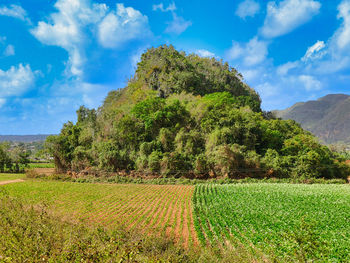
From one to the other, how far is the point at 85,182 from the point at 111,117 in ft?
45.7

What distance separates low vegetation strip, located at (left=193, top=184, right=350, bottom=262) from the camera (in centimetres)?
599

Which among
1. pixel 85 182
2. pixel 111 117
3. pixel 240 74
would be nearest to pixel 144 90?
pixel 111 117

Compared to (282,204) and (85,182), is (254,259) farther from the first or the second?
(85,182)

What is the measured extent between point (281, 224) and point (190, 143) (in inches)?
880

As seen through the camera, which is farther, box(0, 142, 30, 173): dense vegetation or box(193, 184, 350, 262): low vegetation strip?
box(0, 142, 30, 173): dense vegetation

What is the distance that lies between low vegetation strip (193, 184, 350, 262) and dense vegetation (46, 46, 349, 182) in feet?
36.6

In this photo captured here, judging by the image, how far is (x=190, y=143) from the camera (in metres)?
33.4

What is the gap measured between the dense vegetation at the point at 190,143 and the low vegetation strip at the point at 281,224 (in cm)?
1114

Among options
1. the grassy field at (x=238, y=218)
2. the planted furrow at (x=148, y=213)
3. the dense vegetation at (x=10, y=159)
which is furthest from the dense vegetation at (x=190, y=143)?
the dense vegetation at (x=10, y=159)

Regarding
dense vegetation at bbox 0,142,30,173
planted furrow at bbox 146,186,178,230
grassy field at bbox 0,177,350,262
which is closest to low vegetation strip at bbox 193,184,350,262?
grassy field at bbox 0,177,350,262

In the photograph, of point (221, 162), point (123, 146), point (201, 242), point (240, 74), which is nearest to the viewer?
point (201, 242)

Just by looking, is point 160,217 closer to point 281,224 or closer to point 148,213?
point 148,213

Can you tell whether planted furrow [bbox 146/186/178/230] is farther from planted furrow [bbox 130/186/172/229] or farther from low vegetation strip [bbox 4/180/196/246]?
planted furrow [bbox 130/186/172/229]

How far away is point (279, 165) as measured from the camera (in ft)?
101
